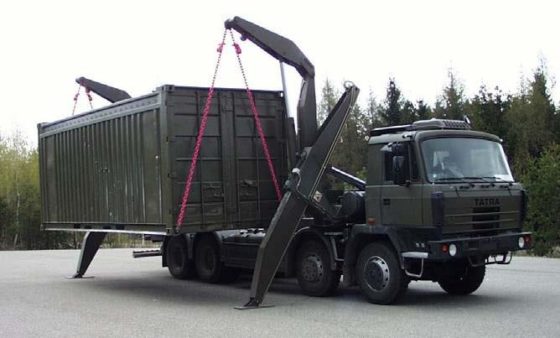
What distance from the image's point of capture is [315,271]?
11305 millimetres

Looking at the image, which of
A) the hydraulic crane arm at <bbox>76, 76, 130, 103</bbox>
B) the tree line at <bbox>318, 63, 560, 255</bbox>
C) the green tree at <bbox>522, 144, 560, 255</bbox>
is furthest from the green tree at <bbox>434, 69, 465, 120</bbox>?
the hydraulic crane arm at <bbox>76, 76, 130, 103</bbox>

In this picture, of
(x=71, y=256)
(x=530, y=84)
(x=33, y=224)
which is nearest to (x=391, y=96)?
(x=530, y=84)

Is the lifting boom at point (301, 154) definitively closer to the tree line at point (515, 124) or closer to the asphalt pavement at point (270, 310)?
the asphalt pavement at point (270, 310)

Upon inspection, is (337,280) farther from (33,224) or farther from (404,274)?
(33,224)

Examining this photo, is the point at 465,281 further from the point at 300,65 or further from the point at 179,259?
the point at 179,259

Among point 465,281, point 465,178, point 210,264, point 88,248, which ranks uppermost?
point 465,178

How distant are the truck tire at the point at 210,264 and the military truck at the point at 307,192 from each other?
156mm

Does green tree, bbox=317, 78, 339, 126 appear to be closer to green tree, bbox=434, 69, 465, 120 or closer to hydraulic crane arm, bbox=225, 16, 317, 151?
green tree, bbox=434, 69, 465, 120

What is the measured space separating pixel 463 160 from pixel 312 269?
313cm

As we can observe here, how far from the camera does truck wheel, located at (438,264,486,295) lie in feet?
36.5

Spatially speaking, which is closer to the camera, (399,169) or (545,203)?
(399,169)

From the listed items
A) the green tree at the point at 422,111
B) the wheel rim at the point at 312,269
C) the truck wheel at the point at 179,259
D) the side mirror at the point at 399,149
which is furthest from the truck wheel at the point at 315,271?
the green tree at the point at 422,111

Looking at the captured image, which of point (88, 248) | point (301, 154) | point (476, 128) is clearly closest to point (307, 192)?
point (301, 154)

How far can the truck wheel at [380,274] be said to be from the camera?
10.0m
